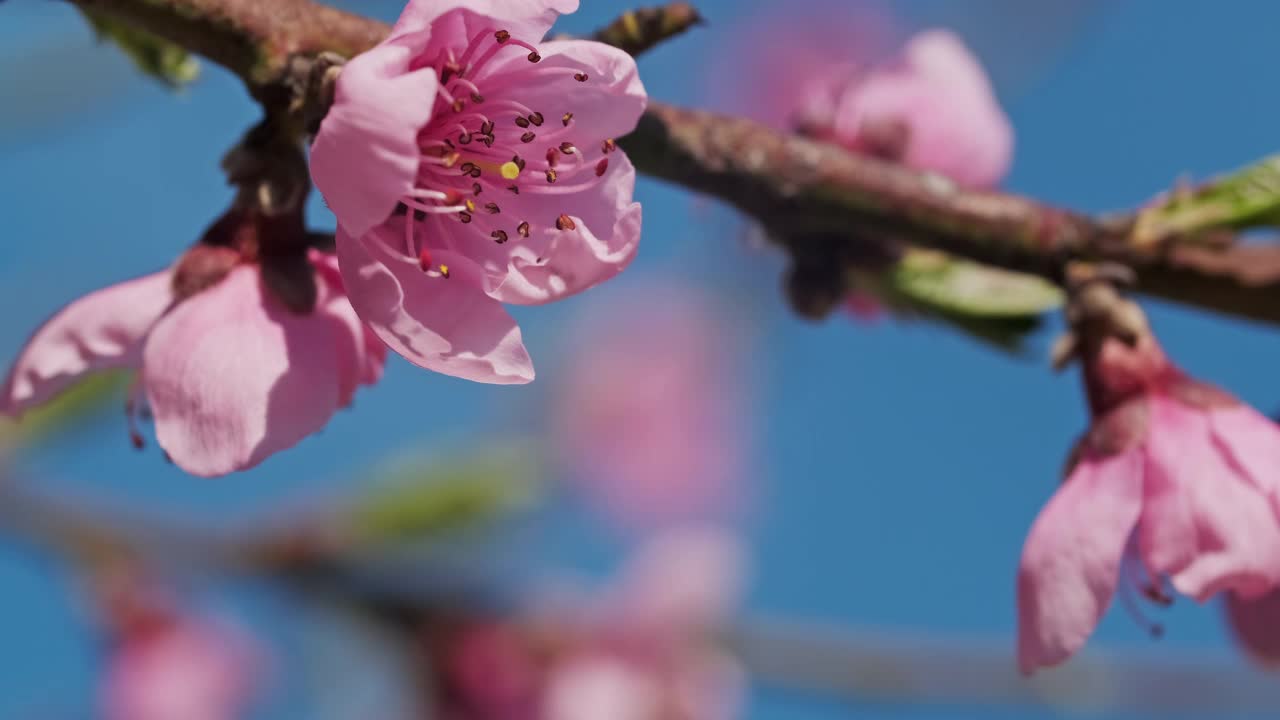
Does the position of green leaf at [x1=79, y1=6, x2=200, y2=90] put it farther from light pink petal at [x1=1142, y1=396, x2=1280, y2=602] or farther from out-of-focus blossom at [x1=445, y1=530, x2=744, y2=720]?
out-of-focus blossom at [x1=445, y1=530, x2=744, y2=720]

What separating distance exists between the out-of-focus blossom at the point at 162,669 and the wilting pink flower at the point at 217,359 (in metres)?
2.34

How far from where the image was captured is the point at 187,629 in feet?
10.9

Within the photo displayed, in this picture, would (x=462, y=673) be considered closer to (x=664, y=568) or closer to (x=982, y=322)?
(x=664, y=568)

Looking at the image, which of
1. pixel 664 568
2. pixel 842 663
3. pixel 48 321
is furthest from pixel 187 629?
pixel 48 321

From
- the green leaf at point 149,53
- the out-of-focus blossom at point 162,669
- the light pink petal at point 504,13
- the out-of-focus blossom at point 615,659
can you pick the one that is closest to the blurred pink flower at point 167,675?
the out-of-focus blossom at point 162,669

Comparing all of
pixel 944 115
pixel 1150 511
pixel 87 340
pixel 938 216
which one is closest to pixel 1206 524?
pixel 1150 511

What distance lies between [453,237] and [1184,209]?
0.76 m

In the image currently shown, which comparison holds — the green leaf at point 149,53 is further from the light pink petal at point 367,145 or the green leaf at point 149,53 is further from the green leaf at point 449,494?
the green leaf at point 449,494

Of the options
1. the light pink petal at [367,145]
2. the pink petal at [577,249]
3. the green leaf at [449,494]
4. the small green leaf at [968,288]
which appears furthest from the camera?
the green leaf at [449,494]

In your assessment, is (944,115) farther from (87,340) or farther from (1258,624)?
(87,340)

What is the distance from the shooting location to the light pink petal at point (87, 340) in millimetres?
1035

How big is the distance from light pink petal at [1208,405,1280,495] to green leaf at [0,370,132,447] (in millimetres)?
1762

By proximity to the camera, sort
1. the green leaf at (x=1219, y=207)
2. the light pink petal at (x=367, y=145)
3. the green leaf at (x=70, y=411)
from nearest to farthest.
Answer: the light pink petal at (x=367, y=145)
the green leaf at (x=1219, y=207)
the green leaf at (x=70, y=411)

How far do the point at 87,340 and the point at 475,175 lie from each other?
348mm
